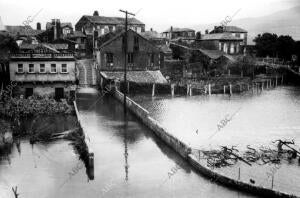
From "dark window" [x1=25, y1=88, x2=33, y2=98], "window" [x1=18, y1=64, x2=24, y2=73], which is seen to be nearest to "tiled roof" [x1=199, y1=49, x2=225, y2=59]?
"dark window" [x1=25, y1=88, x2=33, y2=98]

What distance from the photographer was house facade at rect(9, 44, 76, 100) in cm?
4462

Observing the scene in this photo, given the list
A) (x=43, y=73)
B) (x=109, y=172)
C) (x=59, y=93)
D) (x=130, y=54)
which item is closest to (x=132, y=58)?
(x=130, y=54)

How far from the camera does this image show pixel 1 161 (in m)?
25.1

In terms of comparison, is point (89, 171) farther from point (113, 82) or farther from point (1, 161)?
point (113, 82)

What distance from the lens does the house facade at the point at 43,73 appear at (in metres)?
44.6

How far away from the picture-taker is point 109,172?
23531 millimetres

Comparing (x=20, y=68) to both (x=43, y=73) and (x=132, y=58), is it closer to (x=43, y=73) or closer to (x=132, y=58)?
(x=43, y=73)

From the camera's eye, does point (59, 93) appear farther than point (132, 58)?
No

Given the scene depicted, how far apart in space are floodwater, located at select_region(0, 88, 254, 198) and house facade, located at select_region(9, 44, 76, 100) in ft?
47.1

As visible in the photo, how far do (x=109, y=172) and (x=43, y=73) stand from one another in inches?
1000

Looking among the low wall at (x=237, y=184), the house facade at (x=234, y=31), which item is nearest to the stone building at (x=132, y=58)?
the house facade at (x=234, y=31)

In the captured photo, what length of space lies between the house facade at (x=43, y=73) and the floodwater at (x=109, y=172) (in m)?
14.3

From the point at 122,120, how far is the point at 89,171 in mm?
15980

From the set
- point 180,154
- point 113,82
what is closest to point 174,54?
point 113,82
